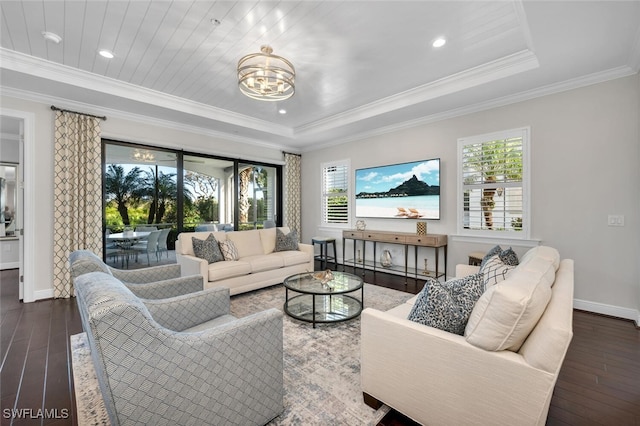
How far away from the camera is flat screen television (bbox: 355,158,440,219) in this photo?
4691mm

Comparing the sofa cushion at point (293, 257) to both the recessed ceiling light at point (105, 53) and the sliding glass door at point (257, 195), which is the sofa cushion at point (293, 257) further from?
the recessed ceiling light at point (105, 53)

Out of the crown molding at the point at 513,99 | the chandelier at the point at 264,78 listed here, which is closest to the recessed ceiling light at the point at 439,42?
the chandelier at the point at 264,78

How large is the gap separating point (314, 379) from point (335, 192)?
468cm

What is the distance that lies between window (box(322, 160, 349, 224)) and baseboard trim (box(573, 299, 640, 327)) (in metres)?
3.90

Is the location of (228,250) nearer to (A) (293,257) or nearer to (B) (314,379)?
(A) (293,257)

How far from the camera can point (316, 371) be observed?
2.13 meters

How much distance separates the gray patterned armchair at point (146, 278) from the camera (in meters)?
1.88

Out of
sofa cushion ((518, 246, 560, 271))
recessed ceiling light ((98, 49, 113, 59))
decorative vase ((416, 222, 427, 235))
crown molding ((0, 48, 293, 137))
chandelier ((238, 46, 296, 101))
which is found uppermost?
recessed ceiling light ((98, 49, 113, 59))

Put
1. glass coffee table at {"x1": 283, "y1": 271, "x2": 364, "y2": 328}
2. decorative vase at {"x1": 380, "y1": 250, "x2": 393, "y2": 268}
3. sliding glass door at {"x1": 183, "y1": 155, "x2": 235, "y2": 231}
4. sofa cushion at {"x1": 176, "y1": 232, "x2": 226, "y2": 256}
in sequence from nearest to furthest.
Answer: glass coffee table at {"x1": 283, "y1": 271, "x2": 364, "y2": 328} < sofa cushion at {"x1": 176, "y1": 232, "x2": 226, "y2": 256} < decorative vase at {"x1": 380, "y1": 250, "x2": 393, "y2": 268} < sliding glass door at {"x1": 183, "y1": 155, "x2": 235, "y2": 231}

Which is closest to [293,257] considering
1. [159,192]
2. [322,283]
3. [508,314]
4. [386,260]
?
[322,283]

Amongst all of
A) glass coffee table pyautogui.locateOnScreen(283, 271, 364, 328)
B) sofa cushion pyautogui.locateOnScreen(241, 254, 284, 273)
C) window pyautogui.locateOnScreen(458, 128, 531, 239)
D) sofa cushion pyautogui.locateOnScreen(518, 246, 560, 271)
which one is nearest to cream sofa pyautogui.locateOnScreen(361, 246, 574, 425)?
sofa cushion pyautogui.locateOnScreen(518, 246, 560, 271)

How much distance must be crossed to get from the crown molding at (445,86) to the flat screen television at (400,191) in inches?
42.6

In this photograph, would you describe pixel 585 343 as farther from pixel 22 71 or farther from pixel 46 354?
pixel 22 71

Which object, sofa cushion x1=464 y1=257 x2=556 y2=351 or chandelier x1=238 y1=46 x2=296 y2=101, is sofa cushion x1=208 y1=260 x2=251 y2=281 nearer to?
chandelier x1=238 y1=46 x2=296 y2=101
